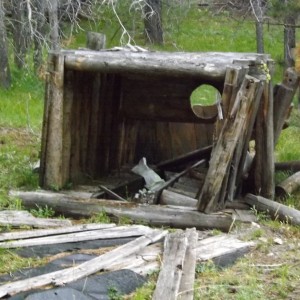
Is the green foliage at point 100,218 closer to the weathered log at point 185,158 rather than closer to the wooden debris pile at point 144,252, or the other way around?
the wooden debris pile at point 144,252

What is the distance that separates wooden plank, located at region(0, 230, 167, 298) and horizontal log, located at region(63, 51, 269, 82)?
2199 mm

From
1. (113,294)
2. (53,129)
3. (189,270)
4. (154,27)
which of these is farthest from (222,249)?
(154,27)

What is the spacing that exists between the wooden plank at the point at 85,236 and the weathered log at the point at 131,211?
0.53 m

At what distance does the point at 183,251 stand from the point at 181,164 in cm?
450

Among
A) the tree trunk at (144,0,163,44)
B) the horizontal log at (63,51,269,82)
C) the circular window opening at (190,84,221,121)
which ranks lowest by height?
the circular window opening at (190,84,221,121)

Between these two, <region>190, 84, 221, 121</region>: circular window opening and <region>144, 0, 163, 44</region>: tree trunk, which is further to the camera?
<region>144, 0, 163, 44</region>: tree trunk

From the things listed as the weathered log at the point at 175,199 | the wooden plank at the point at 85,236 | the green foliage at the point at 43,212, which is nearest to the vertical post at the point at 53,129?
the green foliage at the point at 43,212

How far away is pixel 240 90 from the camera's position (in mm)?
7934

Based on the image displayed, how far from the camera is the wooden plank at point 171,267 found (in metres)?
5.53

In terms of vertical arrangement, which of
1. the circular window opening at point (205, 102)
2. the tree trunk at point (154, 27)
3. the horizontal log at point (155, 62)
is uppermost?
the horizontal log at point (155, 62)

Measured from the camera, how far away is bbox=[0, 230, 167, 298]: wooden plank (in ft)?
17.7

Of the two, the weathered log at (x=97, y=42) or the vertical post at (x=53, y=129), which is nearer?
the vertical post at (x=53, y=129)

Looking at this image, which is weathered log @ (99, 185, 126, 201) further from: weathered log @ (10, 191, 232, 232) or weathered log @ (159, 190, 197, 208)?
weathered log @ (10, 191, 232, 232)

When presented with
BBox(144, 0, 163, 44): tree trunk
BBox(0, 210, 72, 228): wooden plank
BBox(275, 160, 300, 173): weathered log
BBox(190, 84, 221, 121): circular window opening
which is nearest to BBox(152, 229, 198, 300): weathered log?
BBox(0, 210, 72, 228): wooden plank
